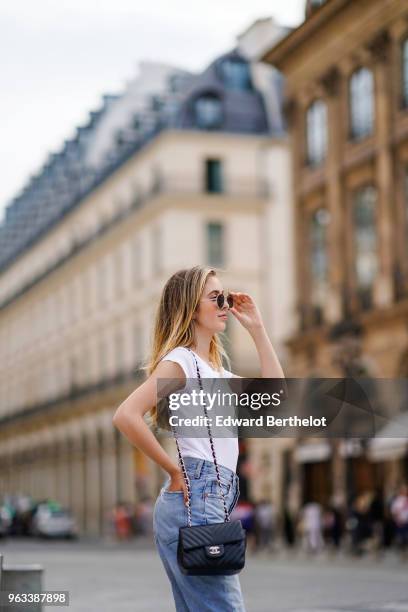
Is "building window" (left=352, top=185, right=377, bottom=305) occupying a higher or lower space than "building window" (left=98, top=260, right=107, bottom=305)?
lower

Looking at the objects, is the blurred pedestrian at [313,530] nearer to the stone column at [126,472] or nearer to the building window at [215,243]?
the building window at [215,243]

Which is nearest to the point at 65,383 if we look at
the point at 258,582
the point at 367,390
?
the point at 258,582

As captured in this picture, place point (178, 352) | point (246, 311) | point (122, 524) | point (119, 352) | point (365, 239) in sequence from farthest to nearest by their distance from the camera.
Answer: point (119, 352) < point (122, 524) < point (365, 239) < point (246, 311) < point (178, 352)

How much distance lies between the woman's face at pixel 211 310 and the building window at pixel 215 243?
54.2m

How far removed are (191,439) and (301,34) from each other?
1559 inches

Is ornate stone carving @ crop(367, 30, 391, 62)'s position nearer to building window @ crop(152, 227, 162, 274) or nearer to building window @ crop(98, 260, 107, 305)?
building window @ crop(152, 227, 162, 274)

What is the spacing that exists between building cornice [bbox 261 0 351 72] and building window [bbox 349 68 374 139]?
1.92m

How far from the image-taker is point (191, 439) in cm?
435

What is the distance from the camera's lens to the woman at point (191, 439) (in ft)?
14.1

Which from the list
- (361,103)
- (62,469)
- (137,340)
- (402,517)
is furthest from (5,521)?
(402,517)

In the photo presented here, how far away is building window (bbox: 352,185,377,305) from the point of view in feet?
129

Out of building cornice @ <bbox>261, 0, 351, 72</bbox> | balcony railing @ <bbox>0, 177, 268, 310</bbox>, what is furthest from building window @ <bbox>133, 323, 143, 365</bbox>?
building cornice @ <bbox>261, 0, 351, 72</bbox>

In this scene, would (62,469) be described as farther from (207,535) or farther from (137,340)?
(207,535)

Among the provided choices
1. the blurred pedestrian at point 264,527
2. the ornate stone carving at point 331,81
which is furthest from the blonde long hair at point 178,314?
the ornate stone carving at point 331,81
